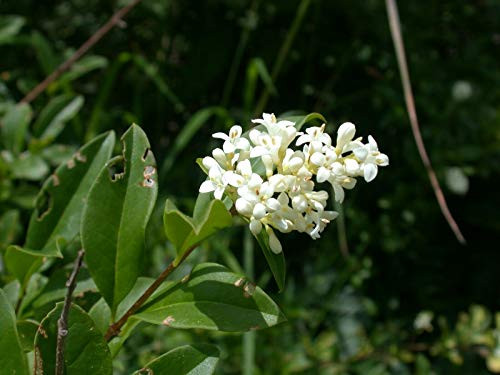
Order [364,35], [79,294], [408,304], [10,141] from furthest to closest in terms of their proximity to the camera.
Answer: [364,35]
[408,304]
[10,141]
[79,294]

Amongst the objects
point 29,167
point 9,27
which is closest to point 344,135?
point 29,167

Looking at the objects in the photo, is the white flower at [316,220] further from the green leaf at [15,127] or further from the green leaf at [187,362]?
the green leaf at [15,127]

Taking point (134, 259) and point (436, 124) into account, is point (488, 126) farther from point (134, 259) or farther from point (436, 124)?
point (134, 259)

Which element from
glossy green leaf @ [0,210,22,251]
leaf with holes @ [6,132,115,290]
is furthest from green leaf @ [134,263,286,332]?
glossy green leaf @ [0,210,22,251]

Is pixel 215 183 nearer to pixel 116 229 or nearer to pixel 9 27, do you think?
pixel 116 229

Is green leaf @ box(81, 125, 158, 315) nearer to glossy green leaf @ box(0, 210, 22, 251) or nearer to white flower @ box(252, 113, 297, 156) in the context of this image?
white flower @ box(252, 113, 297, 156)

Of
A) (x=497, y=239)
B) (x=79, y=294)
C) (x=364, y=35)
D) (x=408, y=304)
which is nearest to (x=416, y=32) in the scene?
(x=364, y=35)

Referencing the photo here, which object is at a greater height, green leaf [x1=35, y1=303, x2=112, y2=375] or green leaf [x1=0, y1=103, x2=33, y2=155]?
green leaf [x1=35, y1=303, x2=112, y2=375]
